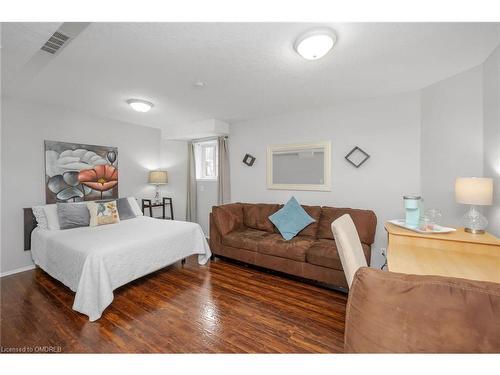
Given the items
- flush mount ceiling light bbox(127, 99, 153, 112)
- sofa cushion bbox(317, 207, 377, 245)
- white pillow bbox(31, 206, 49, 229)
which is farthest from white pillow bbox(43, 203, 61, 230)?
sofa cushion bbox(317, 207, 377, 245)

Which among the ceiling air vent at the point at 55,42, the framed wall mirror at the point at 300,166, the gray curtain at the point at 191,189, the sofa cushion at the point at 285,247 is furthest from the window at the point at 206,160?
the ceiling air vent at the point at 55,42

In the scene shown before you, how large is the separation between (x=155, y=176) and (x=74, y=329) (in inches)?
117

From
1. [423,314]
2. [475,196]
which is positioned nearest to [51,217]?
[423,314]

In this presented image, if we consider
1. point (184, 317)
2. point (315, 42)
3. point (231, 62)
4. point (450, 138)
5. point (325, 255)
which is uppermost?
point (231, 62)

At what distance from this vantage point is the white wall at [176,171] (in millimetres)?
4801

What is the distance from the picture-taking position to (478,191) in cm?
174

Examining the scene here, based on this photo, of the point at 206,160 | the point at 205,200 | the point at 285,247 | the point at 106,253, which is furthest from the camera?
the point at 206,160

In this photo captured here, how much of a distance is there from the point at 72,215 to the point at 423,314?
3803 mm

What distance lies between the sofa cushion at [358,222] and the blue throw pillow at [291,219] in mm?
179

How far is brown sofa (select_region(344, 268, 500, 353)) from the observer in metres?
0.57

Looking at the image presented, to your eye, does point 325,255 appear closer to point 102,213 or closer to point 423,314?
point 423,314

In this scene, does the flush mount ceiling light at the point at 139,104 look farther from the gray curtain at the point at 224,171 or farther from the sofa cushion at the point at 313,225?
the sofa cushion at the point at 313,225

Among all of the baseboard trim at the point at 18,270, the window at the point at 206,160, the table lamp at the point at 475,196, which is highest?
the window at the point at 206,160

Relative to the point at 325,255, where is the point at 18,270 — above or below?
below
